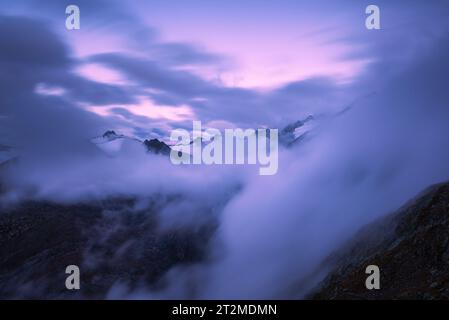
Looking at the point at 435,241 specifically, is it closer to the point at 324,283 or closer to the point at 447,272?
the point at 447,272

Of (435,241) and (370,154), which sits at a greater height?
(370,154)

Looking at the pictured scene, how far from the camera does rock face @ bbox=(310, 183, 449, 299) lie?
100 feet

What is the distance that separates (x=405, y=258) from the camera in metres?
37.0

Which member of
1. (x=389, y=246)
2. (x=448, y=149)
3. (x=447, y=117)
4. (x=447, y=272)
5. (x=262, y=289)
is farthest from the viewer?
(x=262, y=289)

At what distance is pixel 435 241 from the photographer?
117ft

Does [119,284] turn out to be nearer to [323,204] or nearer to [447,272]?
[323,204]

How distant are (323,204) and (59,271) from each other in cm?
14102

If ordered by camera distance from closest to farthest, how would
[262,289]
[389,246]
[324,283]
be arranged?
[389,246] → [324,283] → [262,289]

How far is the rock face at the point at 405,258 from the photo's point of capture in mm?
30547

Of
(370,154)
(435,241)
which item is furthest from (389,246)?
(370,154)

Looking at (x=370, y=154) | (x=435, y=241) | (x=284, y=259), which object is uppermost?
(x=370, y=154)
